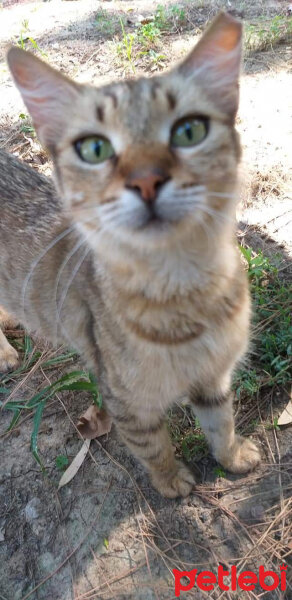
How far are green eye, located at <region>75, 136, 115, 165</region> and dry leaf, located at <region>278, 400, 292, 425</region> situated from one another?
5.04ft

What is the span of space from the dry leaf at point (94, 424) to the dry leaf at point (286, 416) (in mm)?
859

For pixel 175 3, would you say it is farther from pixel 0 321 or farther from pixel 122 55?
pixel 0 321

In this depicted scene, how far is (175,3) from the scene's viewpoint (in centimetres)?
551

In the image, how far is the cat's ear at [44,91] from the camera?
1523 mm

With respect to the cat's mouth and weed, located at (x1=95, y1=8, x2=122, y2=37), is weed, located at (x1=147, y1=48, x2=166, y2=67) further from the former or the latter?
the cat's mouth

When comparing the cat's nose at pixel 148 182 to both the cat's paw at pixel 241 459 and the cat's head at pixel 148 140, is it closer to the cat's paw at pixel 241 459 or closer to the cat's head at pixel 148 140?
the cat's head at pixel 148 140

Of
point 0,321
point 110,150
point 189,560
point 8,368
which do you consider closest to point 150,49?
point 0,321

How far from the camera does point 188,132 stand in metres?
1.35

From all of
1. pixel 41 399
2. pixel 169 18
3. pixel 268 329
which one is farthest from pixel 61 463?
pixel 169 18

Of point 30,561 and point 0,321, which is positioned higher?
point 0,321

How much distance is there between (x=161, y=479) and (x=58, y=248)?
3.86ft

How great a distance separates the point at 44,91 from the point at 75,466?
1.72 meters

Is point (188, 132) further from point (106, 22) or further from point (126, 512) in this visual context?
point (106, 22)

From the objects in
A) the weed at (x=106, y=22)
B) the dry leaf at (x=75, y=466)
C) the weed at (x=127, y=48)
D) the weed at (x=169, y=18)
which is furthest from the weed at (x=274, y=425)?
the weed at (x=106, y=22)
